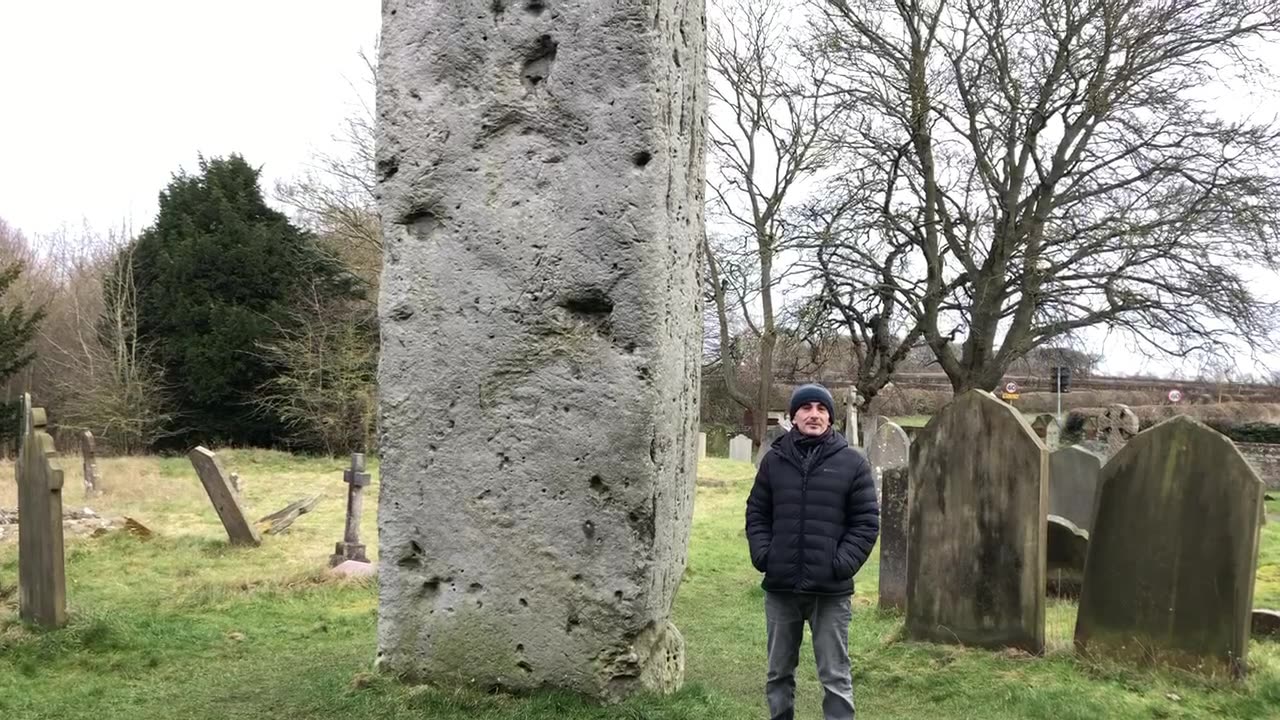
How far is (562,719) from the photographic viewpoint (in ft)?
12.8

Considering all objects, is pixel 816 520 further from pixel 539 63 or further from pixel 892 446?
pixel 892 446

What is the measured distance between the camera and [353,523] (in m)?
9.16

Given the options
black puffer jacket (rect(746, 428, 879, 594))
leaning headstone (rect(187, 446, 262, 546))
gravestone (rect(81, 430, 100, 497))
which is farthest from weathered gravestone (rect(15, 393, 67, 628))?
gravestone (rect(81, 430, 100, 497))

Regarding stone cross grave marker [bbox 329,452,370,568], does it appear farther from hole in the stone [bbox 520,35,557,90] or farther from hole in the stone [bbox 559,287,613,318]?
hole in the stone [bbox 520,35,557,90]

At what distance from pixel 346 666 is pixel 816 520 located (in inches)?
109

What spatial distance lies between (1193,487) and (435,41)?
436 cm

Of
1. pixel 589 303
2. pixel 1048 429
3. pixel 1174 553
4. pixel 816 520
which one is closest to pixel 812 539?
pixel 816 520

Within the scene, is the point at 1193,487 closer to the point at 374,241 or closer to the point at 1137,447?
the point at 1137,447

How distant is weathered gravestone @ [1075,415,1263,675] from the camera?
190 inches

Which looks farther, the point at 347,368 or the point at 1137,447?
the point at 347,368

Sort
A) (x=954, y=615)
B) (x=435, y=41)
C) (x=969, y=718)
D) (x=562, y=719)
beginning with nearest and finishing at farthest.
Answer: (x=562, y=719) < (x=435, y=41) < (x=969, y=718) < (x=954, y=615)

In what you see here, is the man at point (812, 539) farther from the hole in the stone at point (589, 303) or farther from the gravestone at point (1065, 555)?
the gravestone at point (1065, 555)

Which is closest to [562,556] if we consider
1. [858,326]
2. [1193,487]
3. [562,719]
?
[562,719]

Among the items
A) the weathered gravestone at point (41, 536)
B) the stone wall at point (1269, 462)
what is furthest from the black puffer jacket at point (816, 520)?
the stone wall at point (1269, 462)
